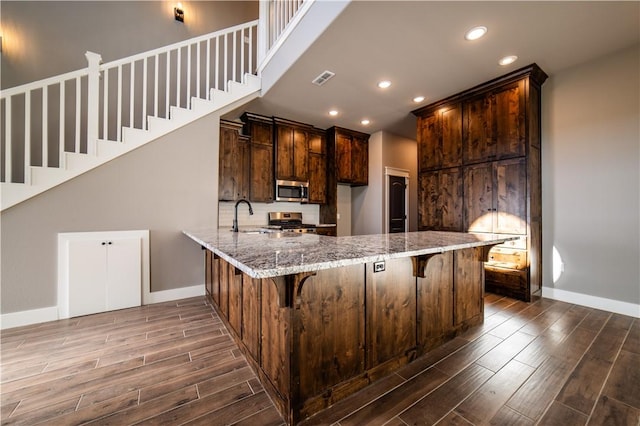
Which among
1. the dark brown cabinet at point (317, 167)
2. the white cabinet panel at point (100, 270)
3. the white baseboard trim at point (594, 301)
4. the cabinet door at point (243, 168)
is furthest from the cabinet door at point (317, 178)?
the white baseboard trim at point (594, 301)

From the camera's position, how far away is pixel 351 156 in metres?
5.50

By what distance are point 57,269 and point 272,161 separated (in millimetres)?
3300

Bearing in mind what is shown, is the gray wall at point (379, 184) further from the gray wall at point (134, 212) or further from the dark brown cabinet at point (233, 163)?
the gray wall at point (134, 212)

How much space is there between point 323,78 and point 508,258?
3.51m

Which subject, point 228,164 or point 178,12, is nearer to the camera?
point 228,164

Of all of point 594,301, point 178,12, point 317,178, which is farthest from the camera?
point 317,178

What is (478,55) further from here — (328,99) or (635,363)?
(635,363)

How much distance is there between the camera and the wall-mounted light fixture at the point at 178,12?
4.52m

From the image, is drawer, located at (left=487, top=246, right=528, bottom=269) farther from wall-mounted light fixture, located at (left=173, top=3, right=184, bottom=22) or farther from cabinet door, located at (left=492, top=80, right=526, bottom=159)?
wall-mounted light fixture, located at (left=173, top=3, right=184, bottom=22)

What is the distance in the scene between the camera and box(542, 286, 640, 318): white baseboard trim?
2681 mm

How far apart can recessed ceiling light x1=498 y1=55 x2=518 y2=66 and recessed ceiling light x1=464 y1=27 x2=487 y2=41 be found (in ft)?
2.25

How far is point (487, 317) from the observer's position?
266cm

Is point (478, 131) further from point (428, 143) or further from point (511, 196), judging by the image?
point (511, 196)

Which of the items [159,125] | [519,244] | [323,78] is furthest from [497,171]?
[159,125]
